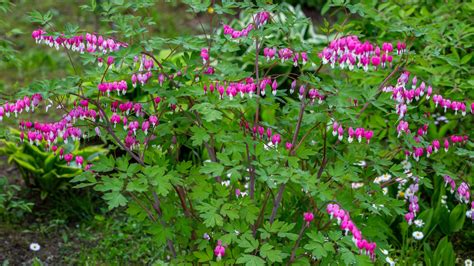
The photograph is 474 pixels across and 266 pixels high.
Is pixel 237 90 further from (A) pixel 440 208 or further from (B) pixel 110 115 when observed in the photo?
(A) pixel 440 208

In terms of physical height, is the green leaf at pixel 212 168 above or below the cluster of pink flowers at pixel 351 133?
below

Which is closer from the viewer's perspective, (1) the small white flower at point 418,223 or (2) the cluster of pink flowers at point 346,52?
(2) the cluster of pink flowers at point 346,52

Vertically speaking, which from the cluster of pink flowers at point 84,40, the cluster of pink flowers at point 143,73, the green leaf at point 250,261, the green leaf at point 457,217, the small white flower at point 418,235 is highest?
the cluster of pink flowers at point 84,40

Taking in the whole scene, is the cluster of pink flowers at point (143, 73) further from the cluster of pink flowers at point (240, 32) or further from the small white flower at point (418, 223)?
the small white flower at point (418, 223)

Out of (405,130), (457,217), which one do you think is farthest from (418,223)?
(405,130)

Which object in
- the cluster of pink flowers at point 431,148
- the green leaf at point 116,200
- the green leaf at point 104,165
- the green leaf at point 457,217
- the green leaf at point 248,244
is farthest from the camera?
the green leaf at point 457,217

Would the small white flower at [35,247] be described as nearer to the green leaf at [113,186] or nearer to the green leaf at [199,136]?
the green leaf at [113,186]

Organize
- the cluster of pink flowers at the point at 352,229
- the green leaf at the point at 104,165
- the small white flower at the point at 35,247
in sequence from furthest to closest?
the small white flower at the point at 35,247 < the green leaf at the point at 104,165 < the cluster of pink flowers at the point at 352,229

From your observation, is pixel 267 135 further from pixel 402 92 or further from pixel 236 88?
pixel 402 92

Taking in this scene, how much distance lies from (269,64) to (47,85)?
3.21 feet

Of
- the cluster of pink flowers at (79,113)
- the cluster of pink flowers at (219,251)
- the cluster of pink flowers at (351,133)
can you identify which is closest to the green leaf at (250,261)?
the cluster of pink flowers at (219,251)

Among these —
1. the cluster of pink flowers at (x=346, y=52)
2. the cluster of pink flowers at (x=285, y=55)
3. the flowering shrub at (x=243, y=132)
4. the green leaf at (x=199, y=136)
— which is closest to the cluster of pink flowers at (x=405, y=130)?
the flowering shrub at (x=243, y=132)

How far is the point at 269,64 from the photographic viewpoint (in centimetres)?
310

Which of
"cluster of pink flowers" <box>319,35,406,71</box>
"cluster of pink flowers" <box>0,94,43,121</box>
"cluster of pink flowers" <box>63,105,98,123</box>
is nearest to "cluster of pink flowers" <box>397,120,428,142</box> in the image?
"cluster of pink flowers" <box>319,35,406,71</box>
